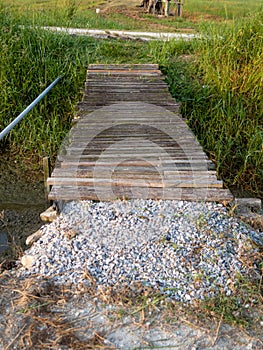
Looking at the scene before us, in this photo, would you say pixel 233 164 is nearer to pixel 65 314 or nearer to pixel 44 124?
pixel 44 124

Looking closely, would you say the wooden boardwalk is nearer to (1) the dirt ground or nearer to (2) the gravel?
(2) the gravel

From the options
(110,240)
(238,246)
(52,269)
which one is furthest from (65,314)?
(238,246)

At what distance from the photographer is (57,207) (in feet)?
9.52

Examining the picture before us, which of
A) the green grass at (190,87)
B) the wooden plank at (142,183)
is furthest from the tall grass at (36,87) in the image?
the wooden plank at (142,183)

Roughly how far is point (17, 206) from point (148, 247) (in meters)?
2.11

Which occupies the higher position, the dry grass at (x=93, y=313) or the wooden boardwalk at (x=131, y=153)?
the wooden boardwalk at (x=131, y=153)

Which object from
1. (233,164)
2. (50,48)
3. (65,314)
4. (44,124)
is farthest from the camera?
(50,48)

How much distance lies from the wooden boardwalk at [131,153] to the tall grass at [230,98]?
0.56m

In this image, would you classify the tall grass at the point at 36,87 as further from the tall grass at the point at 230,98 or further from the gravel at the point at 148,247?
the gravel at the point at 148,247

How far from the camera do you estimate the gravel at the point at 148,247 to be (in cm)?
229

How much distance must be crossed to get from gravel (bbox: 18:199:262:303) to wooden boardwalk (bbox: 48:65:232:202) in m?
0.13

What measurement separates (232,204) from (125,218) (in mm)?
731

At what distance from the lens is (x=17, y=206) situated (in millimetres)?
4242

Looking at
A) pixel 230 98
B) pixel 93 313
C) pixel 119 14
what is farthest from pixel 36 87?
pixel 119 14
